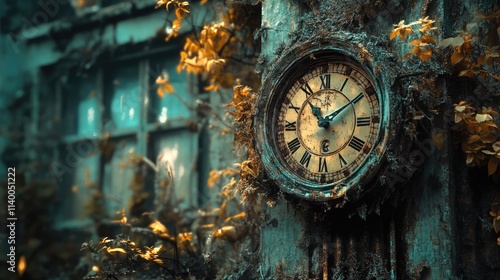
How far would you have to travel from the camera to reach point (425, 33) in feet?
15.1

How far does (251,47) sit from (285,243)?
5.59ft

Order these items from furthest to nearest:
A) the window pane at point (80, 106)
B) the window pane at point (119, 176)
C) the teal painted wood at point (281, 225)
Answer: the window pane at point (80, 106) → the window pane at point (119, 176) → the teal painted wood at point (281, 225)

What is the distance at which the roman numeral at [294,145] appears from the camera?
4867mm

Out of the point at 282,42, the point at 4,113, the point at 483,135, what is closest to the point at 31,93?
the point at 4,113

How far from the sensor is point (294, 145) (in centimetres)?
488

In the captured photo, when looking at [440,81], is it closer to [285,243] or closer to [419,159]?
[419,159]

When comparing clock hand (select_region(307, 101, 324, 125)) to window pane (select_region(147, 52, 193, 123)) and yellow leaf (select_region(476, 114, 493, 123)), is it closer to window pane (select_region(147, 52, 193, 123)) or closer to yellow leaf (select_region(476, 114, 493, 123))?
yellow leaf (select_region(476, 114, 493, 123))

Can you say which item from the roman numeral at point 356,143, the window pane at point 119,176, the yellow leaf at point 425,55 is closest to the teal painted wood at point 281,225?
the roman numeral at point 356,143

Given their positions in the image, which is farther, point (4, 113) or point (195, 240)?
point (4, 113)

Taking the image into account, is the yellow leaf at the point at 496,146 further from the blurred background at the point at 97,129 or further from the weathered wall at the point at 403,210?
the blurred background at the point at 97,129

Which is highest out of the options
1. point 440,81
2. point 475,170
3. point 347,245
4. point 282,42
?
point 282,42

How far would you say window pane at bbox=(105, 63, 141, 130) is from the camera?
752 cm

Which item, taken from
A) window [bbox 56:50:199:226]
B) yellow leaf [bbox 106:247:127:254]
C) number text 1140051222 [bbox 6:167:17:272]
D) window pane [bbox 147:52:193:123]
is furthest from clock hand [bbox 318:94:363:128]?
number text 1140051222 [bbox 6:167:17:272]

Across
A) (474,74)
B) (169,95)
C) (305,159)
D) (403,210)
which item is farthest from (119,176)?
(474,74)
